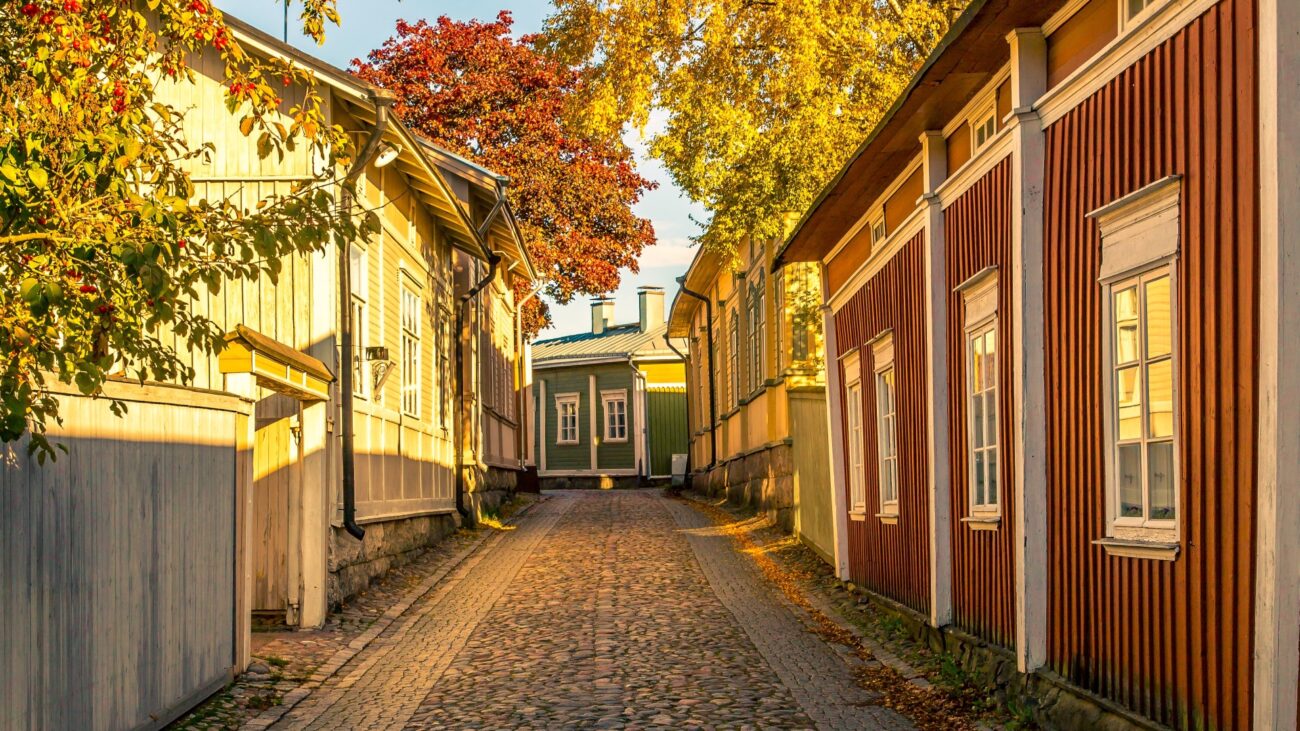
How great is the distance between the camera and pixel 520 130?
33875 mm

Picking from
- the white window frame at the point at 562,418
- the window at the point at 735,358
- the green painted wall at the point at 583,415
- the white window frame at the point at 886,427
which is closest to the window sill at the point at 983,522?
the white window frame at the point at 886,427

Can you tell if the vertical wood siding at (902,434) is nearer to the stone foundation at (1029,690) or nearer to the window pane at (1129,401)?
the stone foundation at (1029,690)

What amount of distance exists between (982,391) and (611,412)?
130 ft

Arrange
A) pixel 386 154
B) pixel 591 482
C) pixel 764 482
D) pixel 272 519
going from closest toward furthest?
pixel 272 519, pixel 386 154, pixel 764 482, pixel 591 482

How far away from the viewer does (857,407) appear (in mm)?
15336

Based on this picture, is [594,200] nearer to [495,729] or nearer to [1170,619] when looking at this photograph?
[495,729]

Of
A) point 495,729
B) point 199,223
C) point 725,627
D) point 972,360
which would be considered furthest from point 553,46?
point 199,223

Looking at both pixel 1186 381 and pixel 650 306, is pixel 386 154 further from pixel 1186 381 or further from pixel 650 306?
pixel 650 306

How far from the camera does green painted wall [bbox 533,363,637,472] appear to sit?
49219mm

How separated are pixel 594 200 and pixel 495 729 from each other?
26.3 metres

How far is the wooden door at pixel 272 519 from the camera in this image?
13258mm

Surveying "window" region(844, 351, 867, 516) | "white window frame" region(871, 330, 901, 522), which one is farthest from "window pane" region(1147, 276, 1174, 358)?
"window" region(844, 351, 867, 516)

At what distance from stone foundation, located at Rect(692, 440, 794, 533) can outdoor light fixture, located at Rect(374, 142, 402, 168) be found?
27.1 ft

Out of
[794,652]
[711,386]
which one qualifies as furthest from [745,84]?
[711,386]
